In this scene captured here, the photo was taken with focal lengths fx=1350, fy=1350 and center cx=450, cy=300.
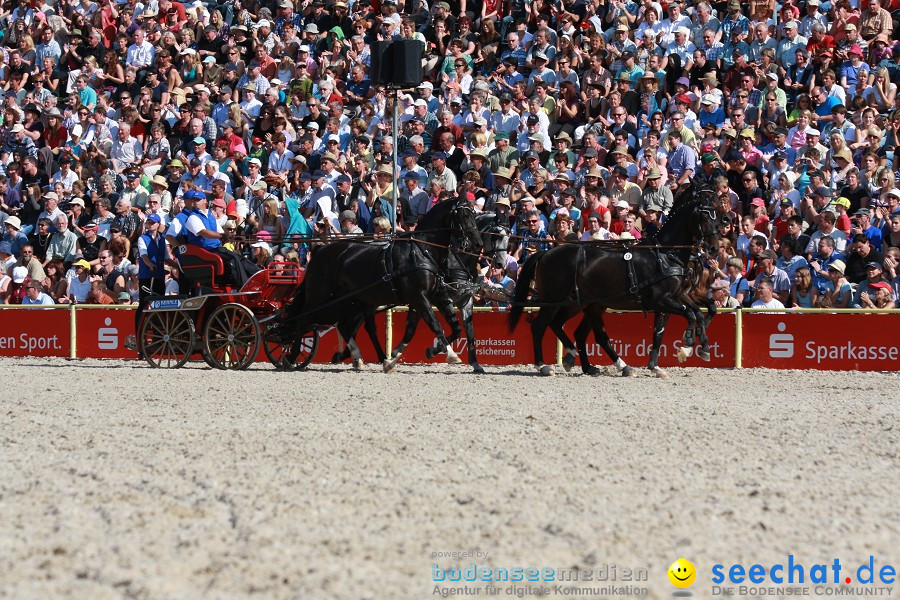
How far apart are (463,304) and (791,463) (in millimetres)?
7622

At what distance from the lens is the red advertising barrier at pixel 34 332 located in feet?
63.3

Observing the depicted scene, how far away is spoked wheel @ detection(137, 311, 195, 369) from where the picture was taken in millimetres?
16406

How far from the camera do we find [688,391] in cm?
1318

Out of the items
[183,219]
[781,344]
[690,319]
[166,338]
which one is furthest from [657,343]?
[183,219]

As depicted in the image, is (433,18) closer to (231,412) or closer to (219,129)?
(219,129)

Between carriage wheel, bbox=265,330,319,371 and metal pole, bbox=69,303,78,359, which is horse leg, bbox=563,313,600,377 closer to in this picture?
carriage wheel, bbox=265,330,319,371

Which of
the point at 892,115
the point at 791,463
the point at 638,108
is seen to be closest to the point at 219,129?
the point at 638,108

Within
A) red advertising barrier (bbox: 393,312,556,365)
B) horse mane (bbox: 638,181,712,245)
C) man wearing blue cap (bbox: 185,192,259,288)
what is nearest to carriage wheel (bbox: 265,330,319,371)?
man wearing blue cap (bbox: 185,192,259,288)

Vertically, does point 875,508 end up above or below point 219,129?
below

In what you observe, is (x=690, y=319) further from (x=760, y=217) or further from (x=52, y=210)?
(x=52, y=210)

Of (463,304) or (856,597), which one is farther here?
(463,304)

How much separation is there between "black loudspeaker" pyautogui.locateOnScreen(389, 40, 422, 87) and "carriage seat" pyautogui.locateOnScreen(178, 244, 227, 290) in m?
3.28

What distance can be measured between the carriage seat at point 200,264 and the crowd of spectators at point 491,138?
265mm

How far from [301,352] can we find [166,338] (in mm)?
1677
